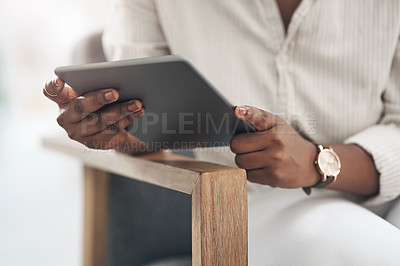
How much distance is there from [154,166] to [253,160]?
0.12 meters

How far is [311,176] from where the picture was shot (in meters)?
0.51

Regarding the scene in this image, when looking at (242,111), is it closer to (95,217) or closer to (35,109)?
(95,217)

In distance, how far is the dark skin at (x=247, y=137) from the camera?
0.40m

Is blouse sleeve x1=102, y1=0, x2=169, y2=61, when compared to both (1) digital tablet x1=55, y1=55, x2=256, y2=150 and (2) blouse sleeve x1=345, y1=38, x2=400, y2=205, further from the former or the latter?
(2) blouse sleeve x1=345, y1=38, x2=400, y2=205

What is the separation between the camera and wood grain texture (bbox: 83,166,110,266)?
782 millimetres

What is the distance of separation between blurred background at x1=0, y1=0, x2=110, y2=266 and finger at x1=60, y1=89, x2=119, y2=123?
4.35ft

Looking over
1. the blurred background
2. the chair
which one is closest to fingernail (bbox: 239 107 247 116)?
the chair

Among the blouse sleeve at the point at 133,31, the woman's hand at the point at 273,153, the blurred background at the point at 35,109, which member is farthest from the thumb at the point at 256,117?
the blurred background at the point at 35,109

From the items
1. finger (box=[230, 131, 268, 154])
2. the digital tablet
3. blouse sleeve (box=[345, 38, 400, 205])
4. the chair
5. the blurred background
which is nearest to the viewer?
the digital tablet

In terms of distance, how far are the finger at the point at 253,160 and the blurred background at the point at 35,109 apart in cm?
137

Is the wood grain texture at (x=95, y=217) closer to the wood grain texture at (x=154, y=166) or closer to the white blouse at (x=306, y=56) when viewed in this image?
the wood grain texture at (x=154, y=166)

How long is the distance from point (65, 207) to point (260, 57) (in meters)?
1.41

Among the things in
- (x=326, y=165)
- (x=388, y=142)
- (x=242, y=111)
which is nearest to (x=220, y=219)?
(x=242, y=111)

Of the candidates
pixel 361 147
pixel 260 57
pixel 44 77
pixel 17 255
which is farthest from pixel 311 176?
pixel 44 77
